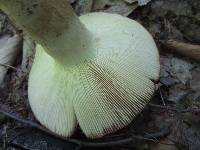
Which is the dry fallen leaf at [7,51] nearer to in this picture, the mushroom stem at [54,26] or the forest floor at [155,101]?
the forest floor at [155,101]

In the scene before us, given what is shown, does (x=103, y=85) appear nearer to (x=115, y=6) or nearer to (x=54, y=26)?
(x=54, y=26)

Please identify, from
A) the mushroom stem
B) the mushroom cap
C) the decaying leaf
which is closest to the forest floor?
the decaying leaf

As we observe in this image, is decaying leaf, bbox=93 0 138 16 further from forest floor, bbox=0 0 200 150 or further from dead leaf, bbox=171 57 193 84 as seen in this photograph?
dead leaf, bbox=171 57 193 84

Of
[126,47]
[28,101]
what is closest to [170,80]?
[126,47]

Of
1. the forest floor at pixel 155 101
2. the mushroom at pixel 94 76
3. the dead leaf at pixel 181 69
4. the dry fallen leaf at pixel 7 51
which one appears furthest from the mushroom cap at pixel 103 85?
the dry fallen leaf at pixel 7 51

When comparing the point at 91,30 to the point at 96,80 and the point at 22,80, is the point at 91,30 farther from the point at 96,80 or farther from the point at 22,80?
the point at 22,80

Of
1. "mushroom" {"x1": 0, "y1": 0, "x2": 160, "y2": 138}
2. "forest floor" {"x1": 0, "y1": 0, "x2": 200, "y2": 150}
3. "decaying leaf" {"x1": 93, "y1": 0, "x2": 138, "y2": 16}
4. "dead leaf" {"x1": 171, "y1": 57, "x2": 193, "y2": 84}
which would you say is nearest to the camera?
"mushroom" {"x1": 0, "y1": 0, "x2": 160, "y2": 138}

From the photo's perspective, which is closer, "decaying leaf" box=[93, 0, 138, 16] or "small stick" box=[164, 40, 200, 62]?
"small stick" box=[164, 40, 200, 62]
